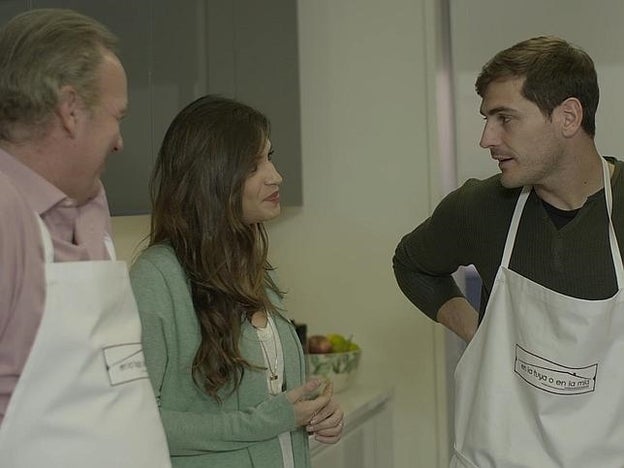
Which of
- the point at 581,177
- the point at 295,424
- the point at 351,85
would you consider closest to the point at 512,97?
the point at 581,177

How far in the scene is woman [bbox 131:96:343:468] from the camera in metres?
1.55

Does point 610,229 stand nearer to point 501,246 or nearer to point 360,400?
point 501,246


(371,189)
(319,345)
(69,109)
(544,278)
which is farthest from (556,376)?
(371,189)

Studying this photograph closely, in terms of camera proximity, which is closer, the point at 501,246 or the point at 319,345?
the point at 501,246

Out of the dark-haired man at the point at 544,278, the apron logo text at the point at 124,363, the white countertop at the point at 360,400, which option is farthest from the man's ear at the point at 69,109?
the white countertop at the point at 360,400

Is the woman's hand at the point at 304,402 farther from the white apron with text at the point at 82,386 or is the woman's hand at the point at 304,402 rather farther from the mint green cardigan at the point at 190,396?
the white apron with text at the point at 82,386

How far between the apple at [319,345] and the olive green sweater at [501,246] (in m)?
0.62

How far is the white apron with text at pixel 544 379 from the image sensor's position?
1673 mm

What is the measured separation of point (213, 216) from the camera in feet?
5.33

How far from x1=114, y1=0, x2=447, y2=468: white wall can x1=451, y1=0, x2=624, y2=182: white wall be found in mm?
84

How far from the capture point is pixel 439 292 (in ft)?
6.88

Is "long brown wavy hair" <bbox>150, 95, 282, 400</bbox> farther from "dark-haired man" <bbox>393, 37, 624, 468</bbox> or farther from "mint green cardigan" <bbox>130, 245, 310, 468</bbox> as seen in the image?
"dark-haired man" <bbox>393, 37, 624, 468</bbox>

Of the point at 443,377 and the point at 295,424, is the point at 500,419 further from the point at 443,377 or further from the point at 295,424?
the point at 443,377

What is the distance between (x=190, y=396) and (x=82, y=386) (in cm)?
52
